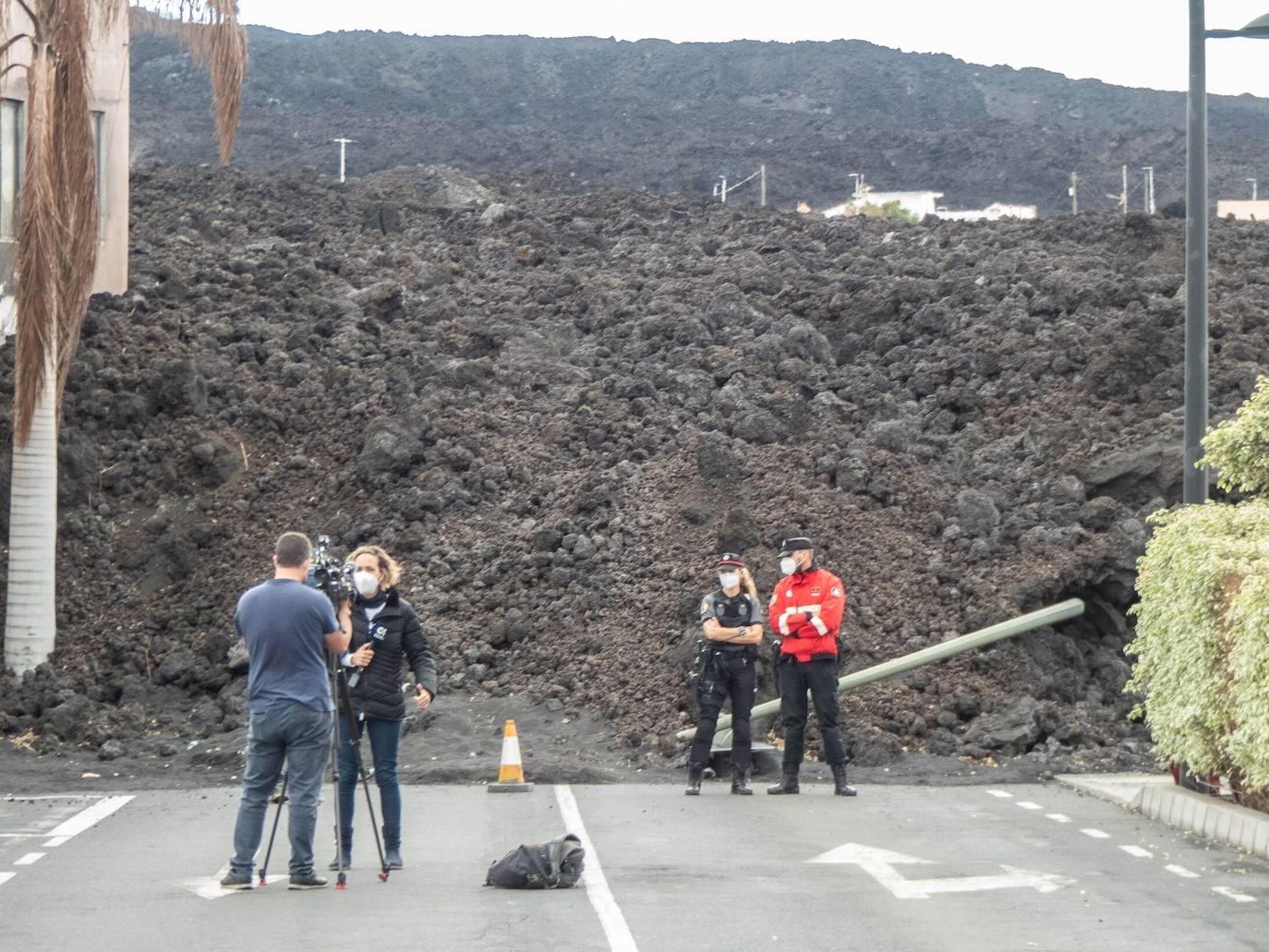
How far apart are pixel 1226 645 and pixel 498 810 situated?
17.6 feet

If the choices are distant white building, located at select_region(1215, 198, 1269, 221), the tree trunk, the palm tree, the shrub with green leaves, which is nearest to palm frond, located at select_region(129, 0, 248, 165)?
the palm tree

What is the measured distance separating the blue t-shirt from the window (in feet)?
48.2

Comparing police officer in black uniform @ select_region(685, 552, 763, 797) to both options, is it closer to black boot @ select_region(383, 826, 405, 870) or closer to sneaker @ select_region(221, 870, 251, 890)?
black boot @ select_region(383, 826, 405, 870)

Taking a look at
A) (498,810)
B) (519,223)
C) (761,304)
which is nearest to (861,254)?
(761,304)

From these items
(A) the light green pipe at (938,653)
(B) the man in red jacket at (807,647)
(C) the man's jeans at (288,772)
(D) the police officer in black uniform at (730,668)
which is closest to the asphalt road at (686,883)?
(C) the man's jeans at (288,772)

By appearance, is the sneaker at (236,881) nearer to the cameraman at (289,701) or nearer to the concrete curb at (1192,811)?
the cameraman at (289,701)

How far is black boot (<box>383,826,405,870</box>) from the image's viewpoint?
998cm

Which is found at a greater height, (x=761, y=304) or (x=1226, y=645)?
(x=761, y=304)

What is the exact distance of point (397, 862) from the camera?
9984mm

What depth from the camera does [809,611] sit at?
45.0 ft

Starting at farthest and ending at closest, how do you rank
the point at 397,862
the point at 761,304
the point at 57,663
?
the point at 761,304, the point at 57,663, the point at 397,862

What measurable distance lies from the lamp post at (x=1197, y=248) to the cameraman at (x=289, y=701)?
7253 mm

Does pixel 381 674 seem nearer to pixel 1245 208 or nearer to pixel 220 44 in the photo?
pixel 220 44

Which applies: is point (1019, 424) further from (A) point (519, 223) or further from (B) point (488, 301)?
(A) point (519, 223)
